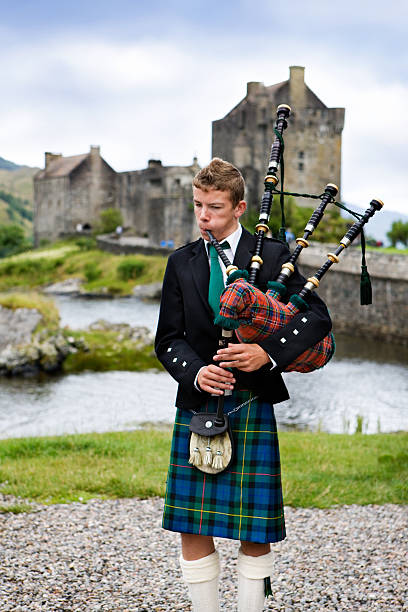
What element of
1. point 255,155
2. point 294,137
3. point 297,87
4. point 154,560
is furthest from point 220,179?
point 297,87

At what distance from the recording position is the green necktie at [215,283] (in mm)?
3182

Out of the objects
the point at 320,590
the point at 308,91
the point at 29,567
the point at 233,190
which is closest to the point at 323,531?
the point at 320,590

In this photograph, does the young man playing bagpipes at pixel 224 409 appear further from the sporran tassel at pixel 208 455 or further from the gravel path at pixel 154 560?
the gravel path at pixel 154 560

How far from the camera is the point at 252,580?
10.3 feet

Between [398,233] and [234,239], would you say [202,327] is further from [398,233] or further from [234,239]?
[398,233]

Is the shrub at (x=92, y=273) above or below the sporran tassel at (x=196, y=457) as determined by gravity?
below

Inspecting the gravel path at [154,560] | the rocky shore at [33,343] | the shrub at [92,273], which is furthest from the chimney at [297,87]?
the gravel path at [154,560]

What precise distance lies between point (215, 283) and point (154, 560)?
2.27 metres

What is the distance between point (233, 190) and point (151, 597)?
236 centimetres

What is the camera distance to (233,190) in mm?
3100

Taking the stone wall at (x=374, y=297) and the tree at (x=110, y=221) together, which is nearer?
the stone wall at (x=374, y=297)

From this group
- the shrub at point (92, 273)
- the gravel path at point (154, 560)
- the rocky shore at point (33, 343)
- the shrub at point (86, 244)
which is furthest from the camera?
the shrub at point (86, 244)

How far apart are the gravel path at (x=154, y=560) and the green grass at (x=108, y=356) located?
13163 mm

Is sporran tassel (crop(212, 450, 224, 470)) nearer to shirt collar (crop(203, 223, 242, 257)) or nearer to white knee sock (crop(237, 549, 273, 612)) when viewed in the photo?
white knee sock (crop(237, 549, 273, 612))
